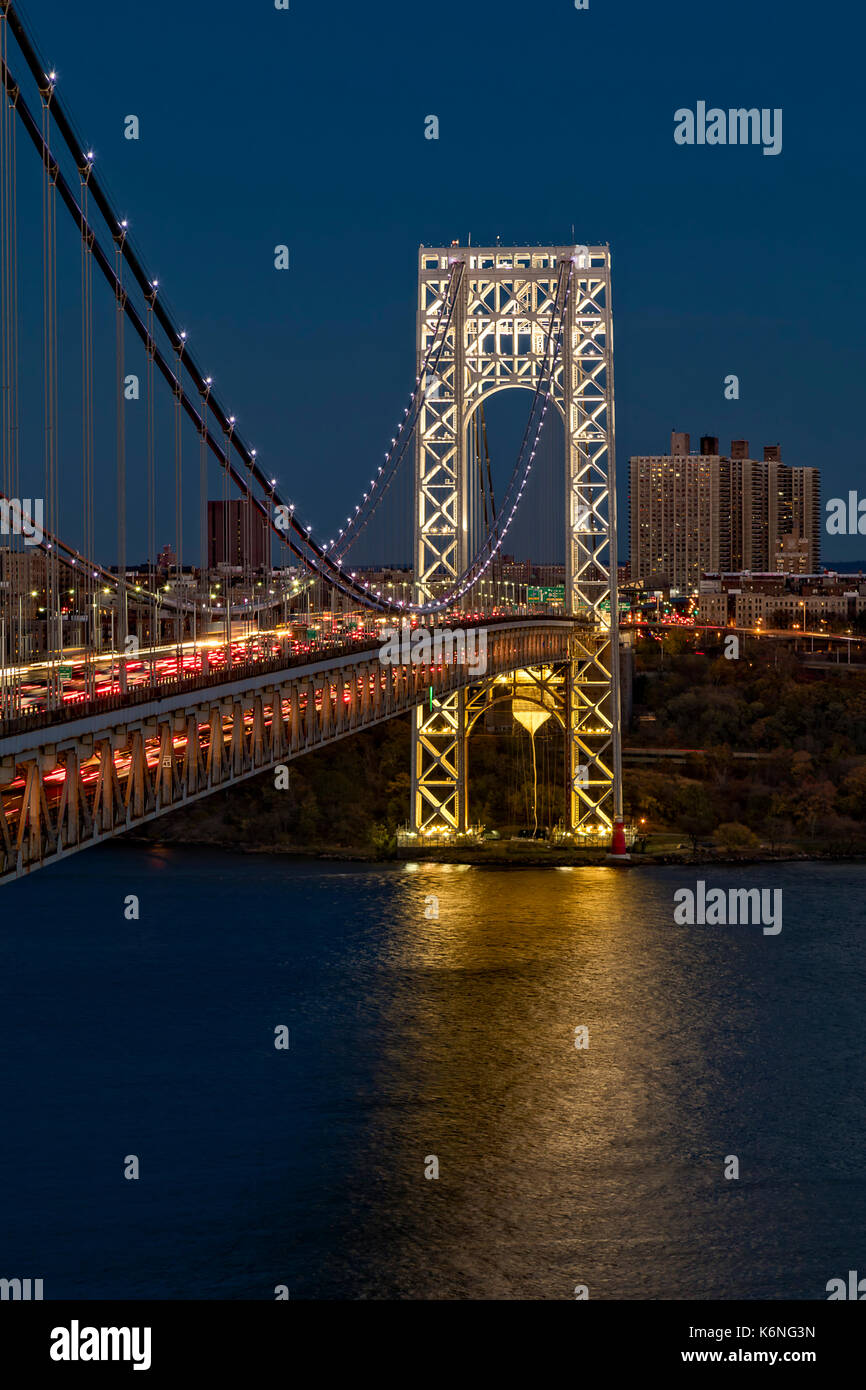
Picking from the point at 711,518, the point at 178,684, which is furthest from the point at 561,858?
the point at 711,518

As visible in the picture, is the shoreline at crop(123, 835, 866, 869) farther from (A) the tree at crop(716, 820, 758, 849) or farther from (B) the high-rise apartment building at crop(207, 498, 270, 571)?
(B) the high-rise apartment building at crop(207, 498, 270, 571)

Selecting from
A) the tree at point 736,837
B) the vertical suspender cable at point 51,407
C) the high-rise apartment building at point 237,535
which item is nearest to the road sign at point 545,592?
the tree at point 736,837

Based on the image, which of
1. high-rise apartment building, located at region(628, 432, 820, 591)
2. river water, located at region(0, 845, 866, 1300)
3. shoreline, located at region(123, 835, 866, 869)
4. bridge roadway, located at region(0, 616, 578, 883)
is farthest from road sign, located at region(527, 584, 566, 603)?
high-rise apartment building, located at region(628, 432, 820, 591)

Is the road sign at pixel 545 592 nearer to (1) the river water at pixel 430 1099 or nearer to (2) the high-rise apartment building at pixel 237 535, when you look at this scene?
(2) the high-rise apartment building at pixel 237 535

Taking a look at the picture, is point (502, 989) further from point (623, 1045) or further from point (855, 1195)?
point (855, 1195)

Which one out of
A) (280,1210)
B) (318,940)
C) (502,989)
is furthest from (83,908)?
(280,1210)
